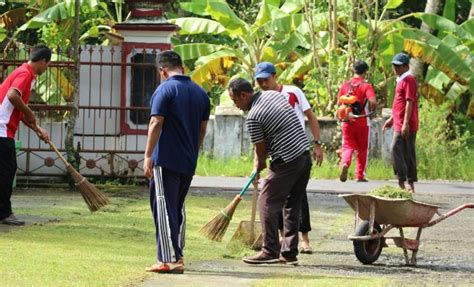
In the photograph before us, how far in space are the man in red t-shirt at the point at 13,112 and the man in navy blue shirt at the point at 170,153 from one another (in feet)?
10.5

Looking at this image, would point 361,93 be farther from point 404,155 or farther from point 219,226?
point 219,226

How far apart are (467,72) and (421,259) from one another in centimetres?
1488

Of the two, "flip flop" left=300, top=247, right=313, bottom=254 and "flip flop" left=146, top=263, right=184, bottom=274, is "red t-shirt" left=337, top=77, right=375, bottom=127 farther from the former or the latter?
"flip flop" left=146, top=263, right=184, bottom=274

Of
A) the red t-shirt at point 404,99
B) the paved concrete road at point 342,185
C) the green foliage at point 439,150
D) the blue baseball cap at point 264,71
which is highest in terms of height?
the blue baseball cap at point 264,71

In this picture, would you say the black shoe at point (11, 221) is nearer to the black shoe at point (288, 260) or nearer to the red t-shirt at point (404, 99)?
the black shoe at point (288, 260)

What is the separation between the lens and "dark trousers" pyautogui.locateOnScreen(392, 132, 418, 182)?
63.0ft

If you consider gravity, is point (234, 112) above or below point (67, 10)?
below

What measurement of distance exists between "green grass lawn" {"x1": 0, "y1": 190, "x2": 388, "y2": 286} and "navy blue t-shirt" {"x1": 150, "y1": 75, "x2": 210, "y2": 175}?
97 centimetres

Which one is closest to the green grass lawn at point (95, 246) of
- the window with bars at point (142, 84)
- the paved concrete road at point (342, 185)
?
the window with bars at point (142, 84)

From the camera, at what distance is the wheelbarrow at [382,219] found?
12.0 metres

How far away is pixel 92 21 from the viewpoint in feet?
103

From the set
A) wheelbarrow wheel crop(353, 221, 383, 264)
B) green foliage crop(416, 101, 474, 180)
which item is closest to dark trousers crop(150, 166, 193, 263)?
wheelbarrow wheel crop(353, 221, 383, 264)

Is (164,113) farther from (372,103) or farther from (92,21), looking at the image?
(92,21)

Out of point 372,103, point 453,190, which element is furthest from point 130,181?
point 453,190
